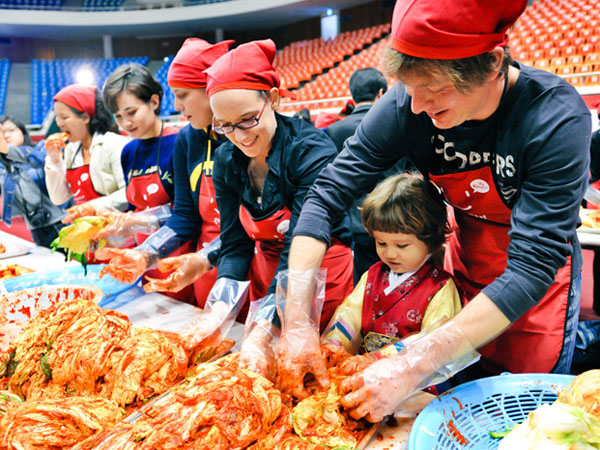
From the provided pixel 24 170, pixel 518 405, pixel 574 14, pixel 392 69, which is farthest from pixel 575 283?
pixel 574 14

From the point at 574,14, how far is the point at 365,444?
12.0 m

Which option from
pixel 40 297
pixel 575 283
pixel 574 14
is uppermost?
pixel 574 14

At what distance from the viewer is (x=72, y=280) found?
2.13 m

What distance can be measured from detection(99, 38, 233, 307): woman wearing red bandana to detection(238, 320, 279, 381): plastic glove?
24.5 inches

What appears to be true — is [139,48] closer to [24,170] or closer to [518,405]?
[24,170]

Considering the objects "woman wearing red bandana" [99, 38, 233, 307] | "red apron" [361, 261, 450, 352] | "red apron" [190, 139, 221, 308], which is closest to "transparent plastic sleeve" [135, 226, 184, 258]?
"woman wearing red bandana" [99, 38, 233, 307]

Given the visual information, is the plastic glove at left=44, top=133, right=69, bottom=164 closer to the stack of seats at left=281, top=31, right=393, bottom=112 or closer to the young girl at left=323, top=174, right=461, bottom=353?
the young girl at left=323, top=174, right=461, bottom=353

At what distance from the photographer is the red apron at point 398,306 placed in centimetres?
158

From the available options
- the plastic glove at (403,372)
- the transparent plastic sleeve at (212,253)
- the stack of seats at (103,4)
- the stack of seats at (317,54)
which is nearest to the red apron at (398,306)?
the plastic glove at (403,372)

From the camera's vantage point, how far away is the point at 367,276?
1748 millimetres

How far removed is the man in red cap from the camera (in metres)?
1.01

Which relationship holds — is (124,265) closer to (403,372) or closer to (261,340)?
(261,340)

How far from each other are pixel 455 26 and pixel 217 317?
3.76ft

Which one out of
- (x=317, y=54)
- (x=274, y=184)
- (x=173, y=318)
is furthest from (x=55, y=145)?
(x=317, y=54)
